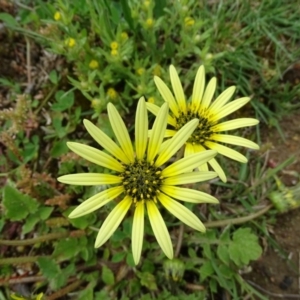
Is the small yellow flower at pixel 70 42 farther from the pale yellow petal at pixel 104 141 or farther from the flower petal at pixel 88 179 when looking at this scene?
the flower petal at pixel 88 179

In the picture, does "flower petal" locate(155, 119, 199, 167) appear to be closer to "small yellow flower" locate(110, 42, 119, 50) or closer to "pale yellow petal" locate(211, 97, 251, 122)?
"pale yellow petal" locate(211, 97, 251, 122)

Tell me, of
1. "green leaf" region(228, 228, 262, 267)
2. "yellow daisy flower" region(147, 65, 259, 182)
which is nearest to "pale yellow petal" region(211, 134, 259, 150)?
"yellow daisy flower" region(147, 65, 259, 182)

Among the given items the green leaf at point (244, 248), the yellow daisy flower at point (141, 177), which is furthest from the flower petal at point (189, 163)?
the green leaf at point (244, 248)

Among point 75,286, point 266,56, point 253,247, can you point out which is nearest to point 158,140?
point 253,247

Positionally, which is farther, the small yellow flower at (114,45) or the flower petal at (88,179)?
the small yellow flower at (114,45)

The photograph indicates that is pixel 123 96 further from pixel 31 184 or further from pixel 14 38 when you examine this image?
pixel 14 38

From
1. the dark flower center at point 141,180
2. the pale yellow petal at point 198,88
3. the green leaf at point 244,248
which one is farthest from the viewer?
the green leaf at point 244,248
